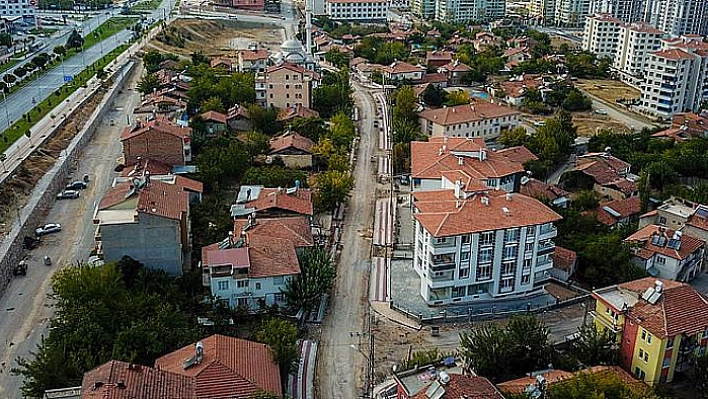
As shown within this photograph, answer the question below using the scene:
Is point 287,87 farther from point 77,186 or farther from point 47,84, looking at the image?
point 47,84

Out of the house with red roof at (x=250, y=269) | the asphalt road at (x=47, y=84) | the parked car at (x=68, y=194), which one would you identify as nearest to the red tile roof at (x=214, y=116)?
the parked car at (x=68, y=194)

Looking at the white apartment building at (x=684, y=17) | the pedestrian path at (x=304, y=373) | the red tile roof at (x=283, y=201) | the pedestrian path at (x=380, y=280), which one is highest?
the white apartment building at (x=684, y=17)

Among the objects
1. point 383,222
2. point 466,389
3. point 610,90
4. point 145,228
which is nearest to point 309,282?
point 145,228

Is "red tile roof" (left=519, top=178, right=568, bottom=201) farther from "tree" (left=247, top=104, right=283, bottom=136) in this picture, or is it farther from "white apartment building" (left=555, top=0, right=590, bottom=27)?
"white apartment building" (left=555, top=0, right=590, bottom=27)

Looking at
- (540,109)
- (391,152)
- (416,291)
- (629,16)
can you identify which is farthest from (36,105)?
(629,16)

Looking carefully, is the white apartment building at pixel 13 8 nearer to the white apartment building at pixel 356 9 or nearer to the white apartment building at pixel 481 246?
the white apartment building at pixel 356 9

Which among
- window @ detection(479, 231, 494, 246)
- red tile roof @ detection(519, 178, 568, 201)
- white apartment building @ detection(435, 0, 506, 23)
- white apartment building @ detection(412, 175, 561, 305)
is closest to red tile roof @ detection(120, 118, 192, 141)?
white apartment building @ detection(412, 175, 561, 305)
